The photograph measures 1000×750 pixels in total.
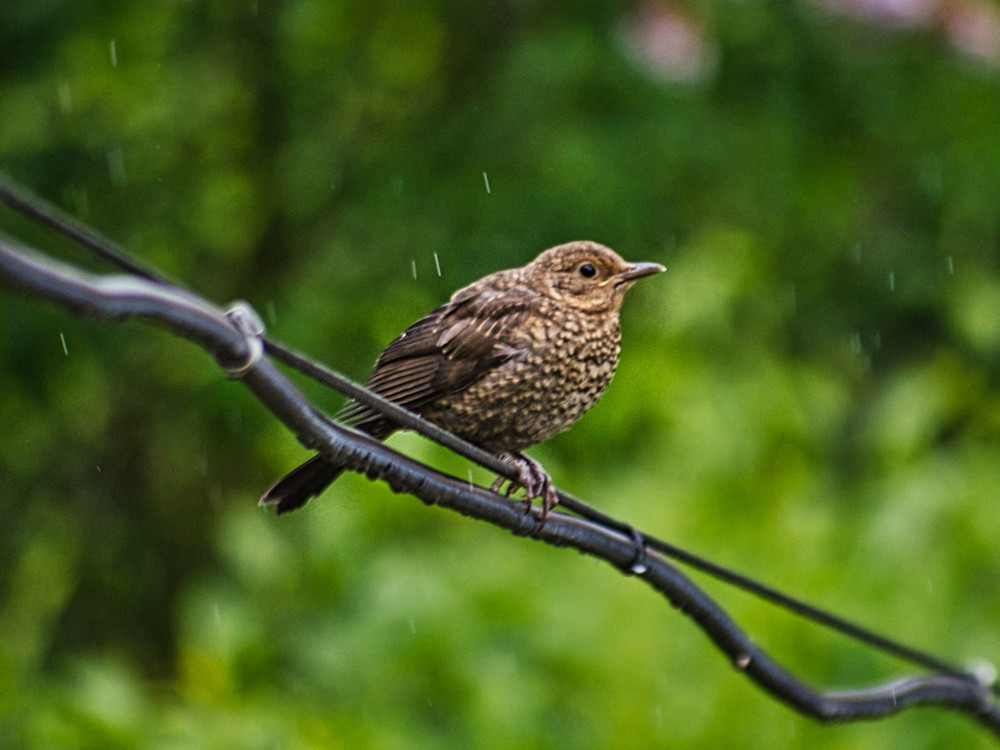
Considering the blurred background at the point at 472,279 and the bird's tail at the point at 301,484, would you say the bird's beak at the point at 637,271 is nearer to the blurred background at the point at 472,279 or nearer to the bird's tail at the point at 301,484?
the bird's tail at the point at 301,484

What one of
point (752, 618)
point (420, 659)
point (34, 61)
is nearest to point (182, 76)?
point (34, 61)

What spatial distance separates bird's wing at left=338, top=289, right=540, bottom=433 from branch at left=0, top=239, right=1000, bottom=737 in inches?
11.0

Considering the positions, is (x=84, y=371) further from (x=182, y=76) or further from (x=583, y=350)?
(x=583, y=350)

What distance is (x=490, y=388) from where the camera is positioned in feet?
7.46

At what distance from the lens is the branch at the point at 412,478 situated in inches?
48.0

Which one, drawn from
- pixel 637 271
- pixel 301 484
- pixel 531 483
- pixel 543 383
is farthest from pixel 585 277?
pixel 301 484

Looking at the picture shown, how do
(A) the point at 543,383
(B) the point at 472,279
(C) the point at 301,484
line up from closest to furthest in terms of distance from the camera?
(C) the point at 301,484, (A) the point at 543,383, (B) the point at 472,279

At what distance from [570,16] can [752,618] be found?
253 centimetres

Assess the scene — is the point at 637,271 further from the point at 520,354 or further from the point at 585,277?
the point at 520,354

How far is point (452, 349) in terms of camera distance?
2.28m

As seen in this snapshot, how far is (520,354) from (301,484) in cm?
42

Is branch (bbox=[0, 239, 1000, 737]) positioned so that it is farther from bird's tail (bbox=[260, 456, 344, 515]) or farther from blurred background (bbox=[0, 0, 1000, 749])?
blurred background (bbox=[0, 0, 1000, 749])

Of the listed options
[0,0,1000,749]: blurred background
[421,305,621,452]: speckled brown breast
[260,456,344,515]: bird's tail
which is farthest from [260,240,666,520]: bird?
[0,0,1000,749]: blurred background

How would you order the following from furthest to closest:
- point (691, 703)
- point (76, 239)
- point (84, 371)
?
point (84, 371)
point (691, 703)
point (76, 239)
